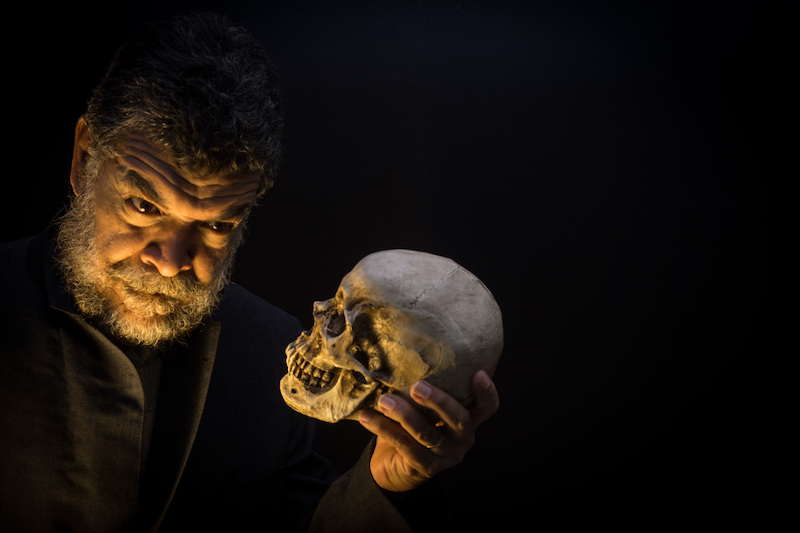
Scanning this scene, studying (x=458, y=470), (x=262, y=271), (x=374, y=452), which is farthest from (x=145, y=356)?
(x=458, y=470)

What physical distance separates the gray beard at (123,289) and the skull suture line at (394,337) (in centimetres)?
39

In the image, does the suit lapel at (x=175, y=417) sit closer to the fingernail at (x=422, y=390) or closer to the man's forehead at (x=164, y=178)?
the man's forehead at (x=164, y=178)

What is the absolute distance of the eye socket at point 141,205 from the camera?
1.40 m

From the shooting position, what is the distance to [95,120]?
144cm

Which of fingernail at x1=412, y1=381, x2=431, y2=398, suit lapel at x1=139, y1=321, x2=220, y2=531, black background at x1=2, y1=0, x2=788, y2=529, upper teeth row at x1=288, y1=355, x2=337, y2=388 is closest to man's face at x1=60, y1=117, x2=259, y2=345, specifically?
suit lapel at x1=139, y1=321, x2=220, y2=531

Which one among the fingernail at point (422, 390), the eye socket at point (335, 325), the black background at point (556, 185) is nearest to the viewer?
the fingernail at point (422, 390)

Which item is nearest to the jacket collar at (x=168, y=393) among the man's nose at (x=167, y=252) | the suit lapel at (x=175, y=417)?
the suit lapel at (x=175, y=417)

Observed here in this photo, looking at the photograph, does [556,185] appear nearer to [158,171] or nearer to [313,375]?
[313,375]

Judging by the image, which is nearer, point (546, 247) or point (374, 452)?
point (374, 452)

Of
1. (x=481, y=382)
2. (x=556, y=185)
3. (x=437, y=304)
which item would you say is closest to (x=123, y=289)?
(x=437, y=304)

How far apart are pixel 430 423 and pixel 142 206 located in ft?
3.08

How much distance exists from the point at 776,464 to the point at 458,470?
1072mm

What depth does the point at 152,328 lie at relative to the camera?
155 centimetres

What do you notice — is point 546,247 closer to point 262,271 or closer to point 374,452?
point 374,452
